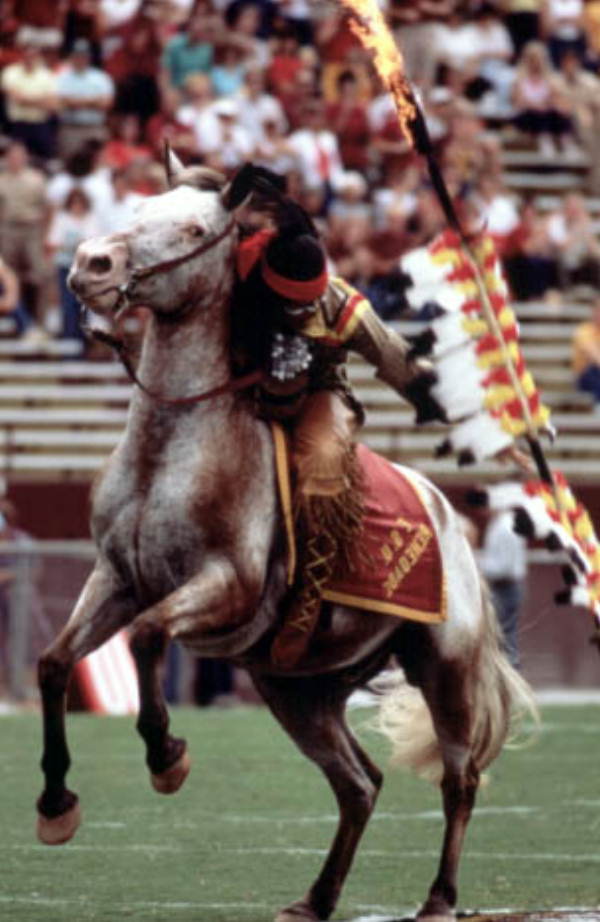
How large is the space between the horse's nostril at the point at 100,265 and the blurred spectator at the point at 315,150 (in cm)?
1447

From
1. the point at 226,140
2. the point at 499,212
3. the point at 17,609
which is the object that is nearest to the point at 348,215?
the point at 226,140

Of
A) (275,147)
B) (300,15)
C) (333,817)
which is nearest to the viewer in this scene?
(333,817)

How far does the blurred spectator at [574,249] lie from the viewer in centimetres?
2500

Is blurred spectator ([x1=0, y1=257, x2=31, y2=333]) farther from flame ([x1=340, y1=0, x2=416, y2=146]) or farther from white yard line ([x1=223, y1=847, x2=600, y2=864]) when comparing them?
flame ([x1=340, y1=0, x2=416, y2=146])

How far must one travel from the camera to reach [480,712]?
10.0m

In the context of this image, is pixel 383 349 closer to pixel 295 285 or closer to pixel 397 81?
pixel 295 285

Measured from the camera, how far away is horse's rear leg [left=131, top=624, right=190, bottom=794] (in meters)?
8.72

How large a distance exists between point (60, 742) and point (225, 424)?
3.69 feet

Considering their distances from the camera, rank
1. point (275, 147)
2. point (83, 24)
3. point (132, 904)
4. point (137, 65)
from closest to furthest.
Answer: point (132, 904) → point (275, 147) → point (137, 65) → point (83, 24)

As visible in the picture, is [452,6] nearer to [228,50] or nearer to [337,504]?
[228,50]

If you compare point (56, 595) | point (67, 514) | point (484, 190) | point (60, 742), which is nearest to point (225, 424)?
point (60, 742)

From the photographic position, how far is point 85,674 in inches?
758

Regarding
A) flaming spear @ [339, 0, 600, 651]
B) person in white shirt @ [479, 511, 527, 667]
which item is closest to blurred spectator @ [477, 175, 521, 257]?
person in white shirt @ [479, 511, 527, 667]

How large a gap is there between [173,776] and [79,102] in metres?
15.7
